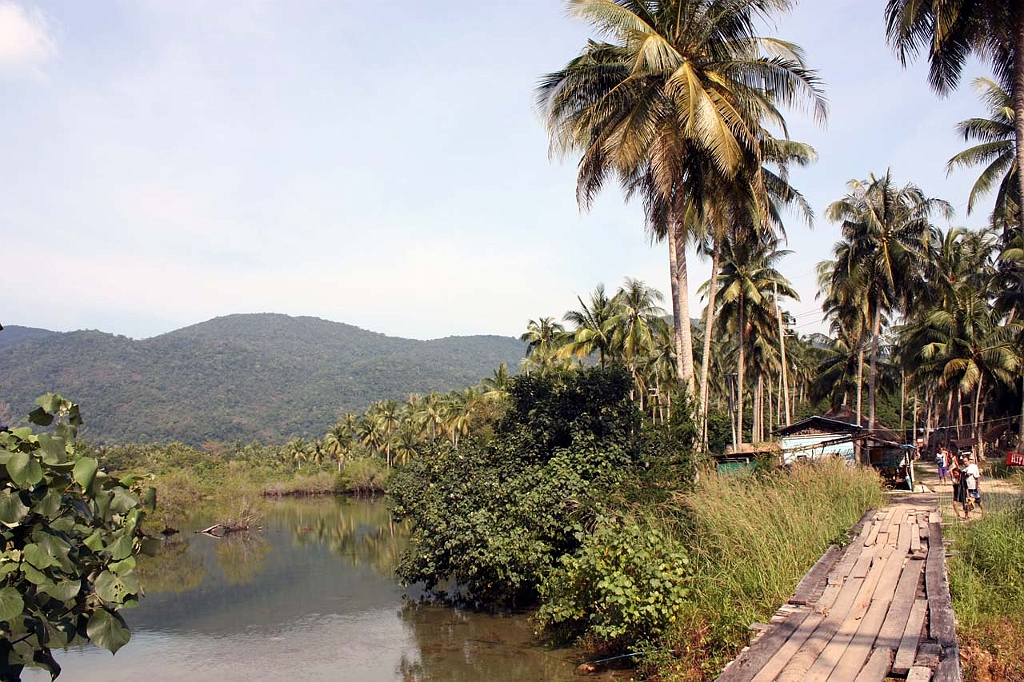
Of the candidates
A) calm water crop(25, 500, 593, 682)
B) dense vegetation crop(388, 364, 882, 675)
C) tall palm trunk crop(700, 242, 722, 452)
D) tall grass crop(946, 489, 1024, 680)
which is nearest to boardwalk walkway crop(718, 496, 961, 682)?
tall grass crop(946, 489, 1024, 680)

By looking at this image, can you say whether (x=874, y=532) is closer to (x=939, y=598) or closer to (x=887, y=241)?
(x=939, y=598)

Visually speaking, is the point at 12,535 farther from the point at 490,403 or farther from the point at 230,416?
the point at 230,416

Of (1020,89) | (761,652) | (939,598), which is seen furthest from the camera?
(1020,89)

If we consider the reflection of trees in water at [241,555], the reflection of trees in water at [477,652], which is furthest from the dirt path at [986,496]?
the reflection of trees in water at [241,555]

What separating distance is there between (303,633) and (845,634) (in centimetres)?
1405

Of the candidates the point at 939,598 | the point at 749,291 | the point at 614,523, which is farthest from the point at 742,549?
the point at 749,291

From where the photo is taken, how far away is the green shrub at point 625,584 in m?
10.1

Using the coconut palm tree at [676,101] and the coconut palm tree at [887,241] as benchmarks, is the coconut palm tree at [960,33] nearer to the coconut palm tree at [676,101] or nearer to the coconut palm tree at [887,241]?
the coconut palm tree at [676,101]

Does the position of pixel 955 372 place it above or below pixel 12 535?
above

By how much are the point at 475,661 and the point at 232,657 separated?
18.9 feet

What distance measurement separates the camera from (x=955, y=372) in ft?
106

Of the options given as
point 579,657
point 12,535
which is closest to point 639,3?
point 579,657

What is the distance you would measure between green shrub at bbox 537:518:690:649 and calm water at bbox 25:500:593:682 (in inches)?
43.1

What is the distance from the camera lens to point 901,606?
698 cm
